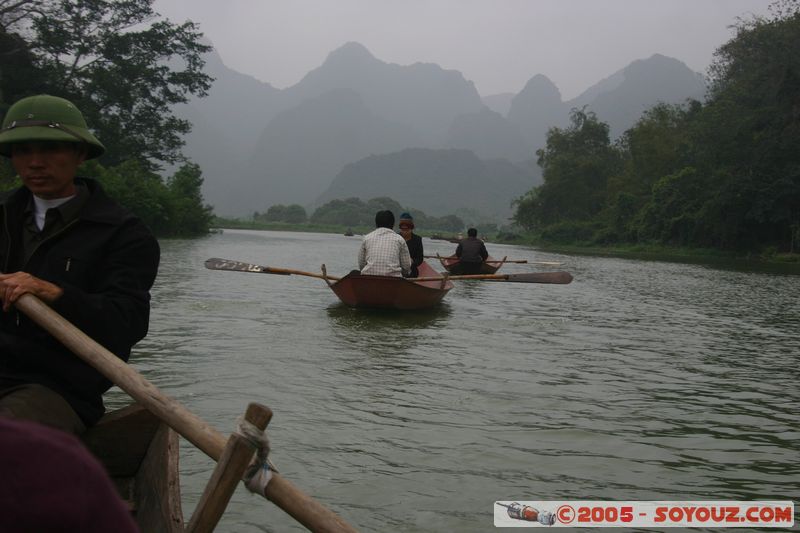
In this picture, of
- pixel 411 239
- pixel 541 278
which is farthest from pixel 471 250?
pixel 541 278

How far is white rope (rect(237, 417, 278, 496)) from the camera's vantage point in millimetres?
1843

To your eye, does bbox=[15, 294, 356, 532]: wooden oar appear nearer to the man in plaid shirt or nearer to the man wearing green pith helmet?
the man wearing green pith helmet

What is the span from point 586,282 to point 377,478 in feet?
46.5

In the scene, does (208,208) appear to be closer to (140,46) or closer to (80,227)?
(140,46)

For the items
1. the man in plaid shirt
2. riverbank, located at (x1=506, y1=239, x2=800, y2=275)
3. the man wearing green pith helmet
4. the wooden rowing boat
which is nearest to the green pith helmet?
the man wearing green pith helmet

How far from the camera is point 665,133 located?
5038 centimetres

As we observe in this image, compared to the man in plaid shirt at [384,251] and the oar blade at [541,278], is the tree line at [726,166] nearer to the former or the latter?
the oar blade at [541,278]

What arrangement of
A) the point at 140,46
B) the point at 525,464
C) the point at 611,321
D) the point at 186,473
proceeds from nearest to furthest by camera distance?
the point at 186,473 < the point at 525,464 < the point at 611,321 < the point at 140,46

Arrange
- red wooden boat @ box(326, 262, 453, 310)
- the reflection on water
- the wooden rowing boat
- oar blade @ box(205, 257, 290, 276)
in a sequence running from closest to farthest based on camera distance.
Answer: the wooden rowing boat, the reflection on water, red wooden boat @ box(326, 262, 453, 310), oar blade @ box(205, 257, 290, 276)

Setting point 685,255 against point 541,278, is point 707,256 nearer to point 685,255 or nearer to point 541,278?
point 685,255

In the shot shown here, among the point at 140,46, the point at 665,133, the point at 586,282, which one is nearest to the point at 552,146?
the point at 665,133

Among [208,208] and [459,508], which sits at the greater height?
[208,208]

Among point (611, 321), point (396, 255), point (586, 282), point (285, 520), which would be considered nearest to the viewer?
point (285, 520)

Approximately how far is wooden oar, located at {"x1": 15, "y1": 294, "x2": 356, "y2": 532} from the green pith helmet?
0.53 meters
